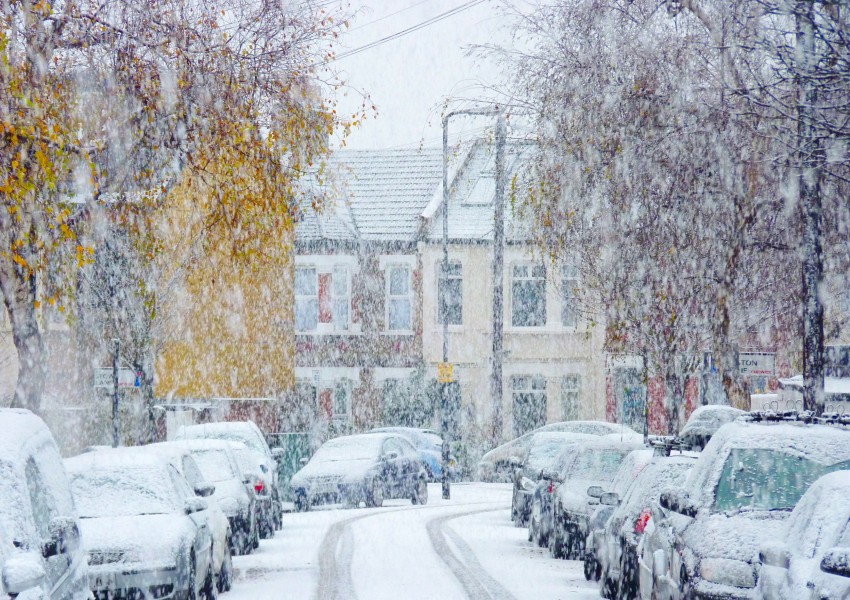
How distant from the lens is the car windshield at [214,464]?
19.5 meters

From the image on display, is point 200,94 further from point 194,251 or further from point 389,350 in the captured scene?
point 389,350

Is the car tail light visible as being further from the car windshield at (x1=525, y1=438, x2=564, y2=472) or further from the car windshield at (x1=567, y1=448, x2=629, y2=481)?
the car windshield at (x1=525, y1=438, x2=564, y2=472)

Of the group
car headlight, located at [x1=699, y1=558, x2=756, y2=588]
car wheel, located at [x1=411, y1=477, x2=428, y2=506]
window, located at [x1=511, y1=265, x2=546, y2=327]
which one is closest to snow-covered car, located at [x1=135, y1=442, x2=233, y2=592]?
car headlight, located at [x1=699, y1=558, x2=756, y2=588]

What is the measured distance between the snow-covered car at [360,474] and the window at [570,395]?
15.2 meters

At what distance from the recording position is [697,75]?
1923 centimetres

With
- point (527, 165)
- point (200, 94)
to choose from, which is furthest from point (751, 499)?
point (527, 165)

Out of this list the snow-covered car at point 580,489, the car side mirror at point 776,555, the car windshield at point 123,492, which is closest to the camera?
the car side mirror at point 776,555

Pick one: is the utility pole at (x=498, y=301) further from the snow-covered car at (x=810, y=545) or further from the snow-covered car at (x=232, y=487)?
the snow-covered car at (x=810, y=545)

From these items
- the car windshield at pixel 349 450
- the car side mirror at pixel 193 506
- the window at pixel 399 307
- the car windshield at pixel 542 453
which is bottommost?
the car windshield at pixel 349 450

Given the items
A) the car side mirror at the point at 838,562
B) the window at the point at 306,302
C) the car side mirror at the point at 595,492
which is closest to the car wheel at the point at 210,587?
the car side mirror at the point at 595,492

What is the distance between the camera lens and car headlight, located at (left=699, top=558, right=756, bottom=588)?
30.9 feet

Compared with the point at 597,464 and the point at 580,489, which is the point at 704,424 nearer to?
the point at 597,464

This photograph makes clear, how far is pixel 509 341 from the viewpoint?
147ft

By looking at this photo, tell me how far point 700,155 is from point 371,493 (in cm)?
1132
